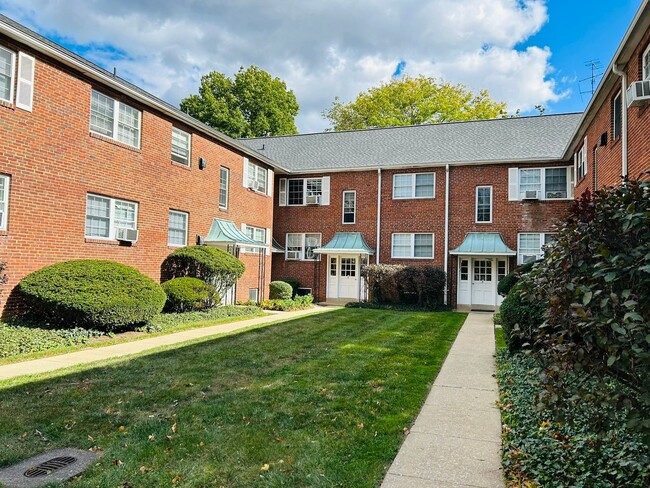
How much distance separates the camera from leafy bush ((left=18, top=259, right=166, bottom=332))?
9305 mm

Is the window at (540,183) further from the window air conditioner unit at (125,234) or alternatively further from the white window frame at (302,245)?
the window air conditioner unit at (125,234)

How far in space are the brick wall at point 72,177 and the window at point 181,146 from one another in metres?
0.20

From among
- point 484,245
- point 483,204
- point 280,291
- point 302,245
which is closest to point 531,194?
point 483,204

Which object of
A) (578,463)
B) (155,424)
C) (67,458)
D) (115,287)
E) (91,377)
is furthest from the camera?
(115,287)

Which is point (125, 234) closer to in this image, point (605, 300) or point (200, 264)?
point (200, 264)

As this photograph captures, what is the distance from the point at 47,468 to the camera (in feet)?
11.8

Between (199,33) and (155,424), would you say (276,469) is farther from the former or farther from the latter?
(199,33)

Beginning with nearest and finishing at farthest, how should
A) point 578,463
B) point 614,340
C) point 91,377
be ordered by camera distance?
point 614,340 < point 578,463 < point 91,377

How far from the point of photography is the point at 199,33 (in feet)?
45.1

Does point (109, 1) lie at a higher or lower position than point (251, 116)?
lower

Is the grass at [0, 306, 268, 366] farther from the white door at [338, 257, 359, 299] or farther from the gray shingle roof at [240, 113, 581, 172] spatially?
the gray shingle roof at [240, 113, 581, 172]

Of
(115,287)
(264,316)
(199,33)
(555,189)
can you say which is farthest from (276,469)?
(555,189)

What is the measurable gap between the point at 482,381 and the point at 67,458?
17.4 ft

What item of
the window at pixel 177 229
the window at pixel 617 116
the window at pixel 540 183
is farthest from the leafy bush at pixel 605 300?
the window at pixel 540 183
